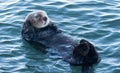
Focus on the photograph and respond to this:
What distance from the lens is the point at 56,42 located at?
374 inches

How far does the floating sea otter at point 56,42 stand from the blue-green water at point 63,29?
A: 0.69ft

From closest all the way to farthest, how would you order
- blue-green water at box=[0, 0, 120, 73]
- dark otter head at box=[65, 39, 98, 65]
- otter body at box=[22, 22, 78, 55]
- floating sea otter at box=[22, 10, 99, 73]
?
dark otter head at box=[65, 39, 98, 65] < floating sea otter at box=[22, 10, 99, 73] < blue-green water at box=[0, 0, 120, 73] < otter body at box=[22, 22, 78, 55]

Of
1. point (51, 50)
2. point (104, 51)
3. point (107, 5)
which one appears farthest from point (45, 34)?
point (107, 5)

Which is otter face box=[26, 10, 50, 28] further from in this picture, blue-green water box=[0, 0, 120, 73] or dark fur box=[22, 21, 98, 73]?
blue-green water box=[0, 0, 120, 73]

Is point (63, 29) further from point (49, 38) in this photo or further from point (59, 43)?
point (59, 43)

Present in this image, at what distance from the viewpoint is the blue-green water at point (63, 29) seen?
888 centimetres

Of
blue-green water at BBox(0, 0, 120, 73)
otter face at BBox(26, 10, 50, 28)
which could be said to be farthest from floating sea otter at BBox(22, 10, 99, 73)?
blue-green water at BBox(0, 0, 120, 73)

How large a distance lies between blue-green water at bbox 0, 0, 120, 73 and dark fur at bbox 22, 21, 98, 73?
202 millimetres

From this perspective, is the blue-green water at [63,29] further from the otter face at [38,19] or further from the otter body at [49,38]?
the otter face at [38,19]

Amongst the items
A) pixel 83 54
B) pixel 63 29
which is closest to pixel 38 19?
pixel 63 29

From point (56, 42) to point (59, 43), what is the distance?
0.11m

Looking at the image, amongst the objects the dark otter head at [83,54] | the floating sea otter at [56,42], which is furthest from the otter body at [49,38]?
the dark otter head at [83,54]

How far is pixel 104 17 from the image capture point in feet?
37.0

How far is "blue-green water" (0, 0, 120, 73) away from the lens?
29.1 feet
